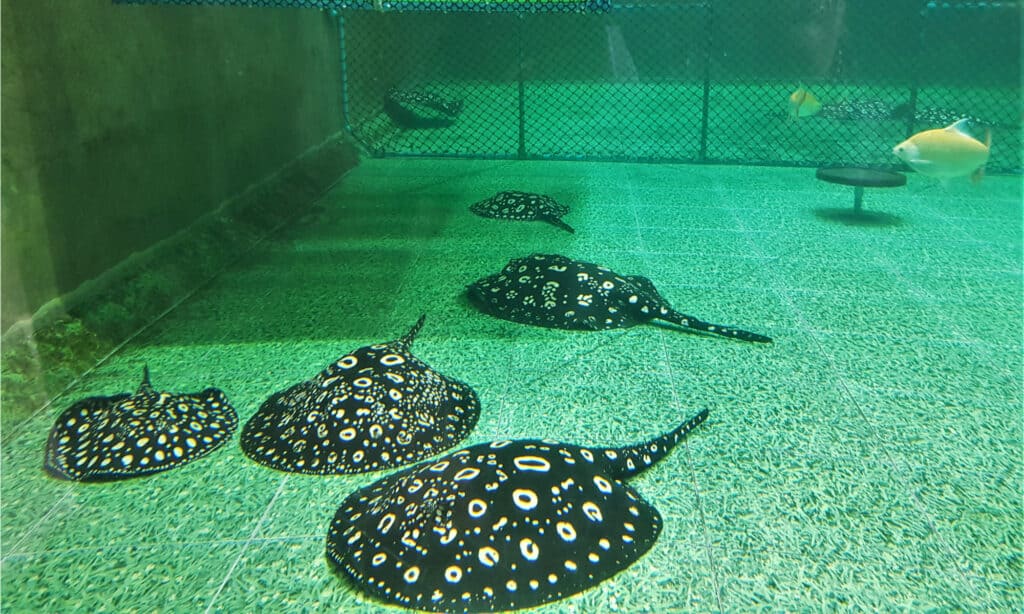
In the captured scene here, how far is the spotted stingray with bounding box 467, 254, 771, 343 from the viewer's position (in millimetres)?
4812

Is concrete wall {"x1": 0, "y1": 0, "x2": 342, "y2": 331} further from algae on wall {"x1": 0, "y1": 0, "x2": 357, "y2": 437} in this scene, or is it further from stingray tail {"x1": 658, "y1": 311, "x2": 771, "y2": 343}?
stingray tail {"x1": 658, "y1": 311, "x2": 771, "y2": 343}

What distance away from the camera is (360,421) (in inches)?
129

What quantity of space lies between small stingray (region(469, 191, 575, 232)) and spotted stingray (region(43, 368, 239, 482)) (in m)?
4.33

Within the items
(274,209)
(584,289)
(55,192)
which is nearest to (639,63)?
(274,209)

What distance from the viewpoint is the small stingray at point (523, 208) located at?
723cm

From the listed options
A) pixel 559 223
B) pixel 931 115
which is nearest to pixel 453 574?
pixel 559 223

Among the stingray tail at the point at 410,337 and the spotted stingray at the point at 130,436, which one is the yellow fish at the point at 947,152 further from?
the spotted stingray at the point at 130,436

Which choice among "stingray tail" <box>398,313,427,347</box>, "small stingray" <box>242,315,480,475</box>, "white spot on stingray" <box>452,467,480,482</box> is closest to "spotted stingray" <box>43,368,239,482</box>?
"small stingray" <box>242,315,480,475</box>

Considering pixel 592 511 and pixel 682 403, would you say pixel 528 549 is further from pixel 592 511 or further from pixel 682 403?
pixel 682 403

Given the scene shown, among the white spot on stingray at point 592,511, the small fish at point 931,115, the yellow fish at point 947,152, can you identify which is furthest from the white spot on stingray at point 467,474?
the small fish at point 931,115

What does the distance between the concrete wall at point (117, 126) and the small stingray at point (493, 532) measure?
294cm

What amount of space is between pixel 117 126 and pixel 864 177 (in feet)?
24.0

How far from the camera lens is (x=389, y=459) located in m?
3.24

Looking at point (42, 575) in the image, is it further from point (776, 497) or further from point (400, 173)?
point (400, 173)
